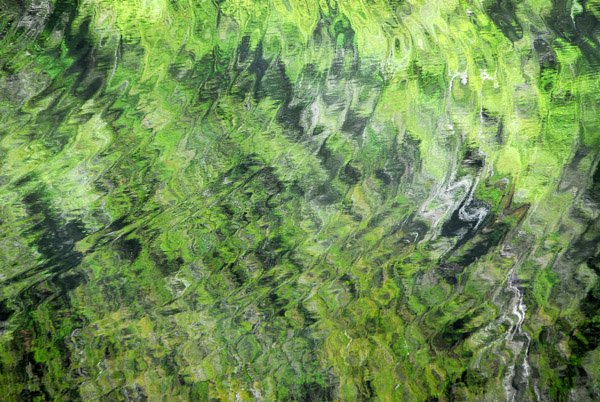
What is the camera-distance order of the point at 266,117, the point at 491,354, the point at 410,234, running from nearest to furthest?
the point at 491,354 → the point at 410,234 → the point at 266,117

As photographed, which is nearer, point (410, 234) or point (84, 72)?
point (410, 234)

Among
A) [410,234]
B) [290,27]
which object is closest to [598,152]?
[410,234]

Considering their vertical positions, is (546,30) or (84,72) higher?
(84,72)

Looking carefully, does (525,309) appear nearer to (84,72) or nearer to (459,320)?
(459,320)

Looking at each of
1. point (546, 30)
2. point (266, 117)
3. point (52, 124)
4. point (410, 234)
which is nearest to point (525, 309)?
point (410, 234)

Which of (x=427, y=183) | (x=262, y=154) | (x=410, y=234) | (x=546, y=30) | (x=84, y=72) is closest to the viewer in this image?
(x=410, y=234)

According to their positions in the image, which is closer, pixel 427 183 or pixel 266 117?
pixel 427 183

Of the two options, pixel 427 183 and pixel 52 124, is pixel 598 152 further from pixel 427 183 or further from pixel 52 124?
pixel 52 124
